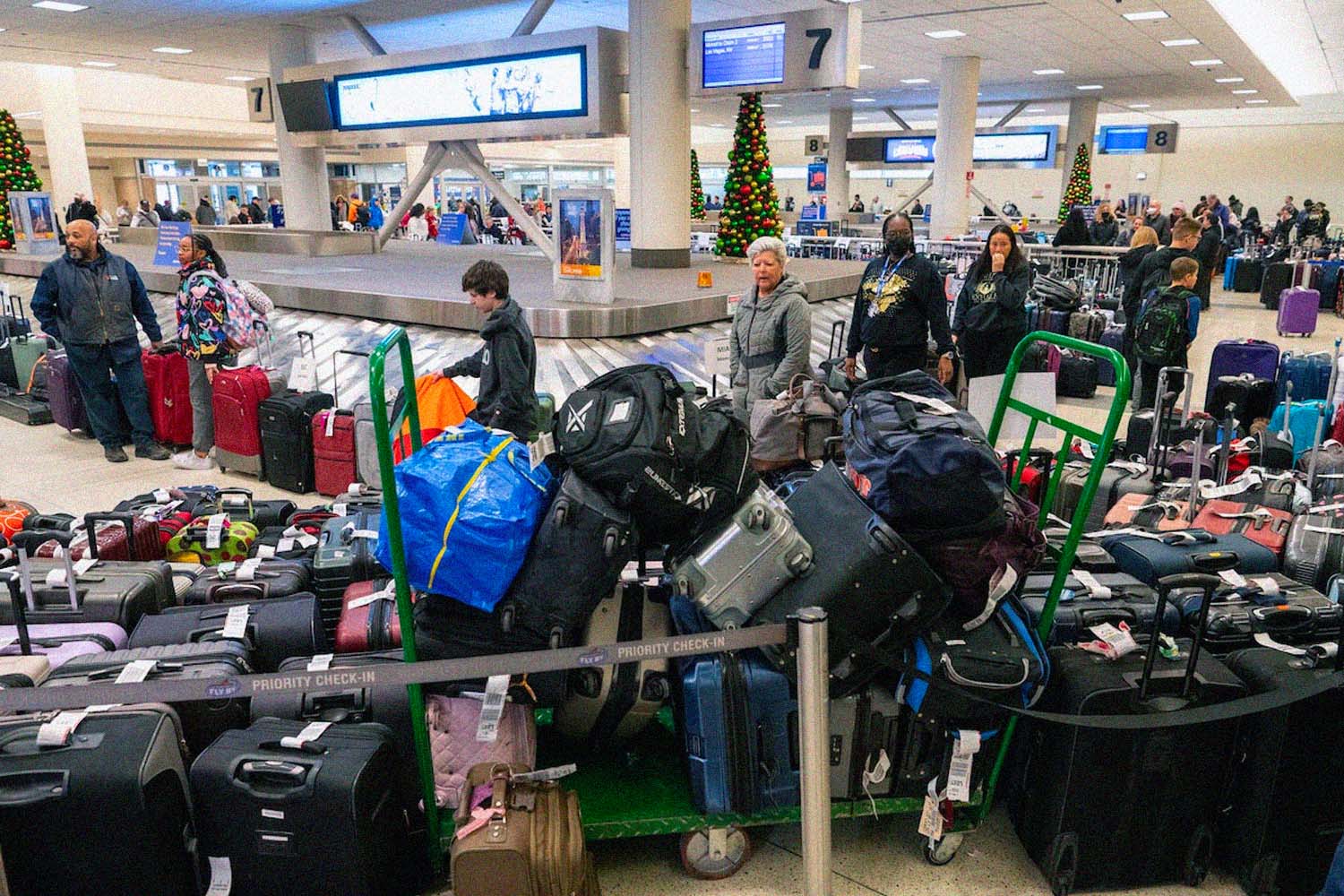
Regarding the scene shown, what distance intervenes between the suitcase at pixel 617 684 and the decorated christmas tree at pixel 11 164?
2310cm

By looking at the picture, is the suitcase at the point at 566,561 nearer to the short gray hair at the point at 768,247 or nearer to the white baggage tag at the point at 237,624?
the white baggage tag at the point at 237,624

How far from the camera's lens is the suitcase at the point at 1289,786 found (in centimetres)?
242

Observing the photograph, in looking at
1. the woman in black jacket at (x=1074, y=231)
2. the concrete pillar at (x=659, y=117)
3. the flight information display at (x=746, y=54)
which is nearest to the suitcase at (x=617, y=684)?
the flight information display at (x=746, y=54)

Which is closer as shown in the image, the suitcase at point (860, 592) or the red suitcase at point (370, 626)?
the suitcase at point (860, 592)

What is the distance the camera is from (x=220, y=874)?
87.3 inches

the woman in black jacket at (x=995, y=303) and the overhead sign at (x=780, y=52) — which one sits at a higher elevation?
the overhead sign at (x=780, y=52)

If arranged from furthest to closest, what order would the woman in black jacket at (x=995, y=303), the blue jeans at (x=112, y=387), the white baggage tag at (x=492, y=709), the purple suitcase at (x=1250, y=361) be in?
the purple suitcase at (x=1250, y=361) → the blue jeans at (x=112, y=387) → the woman in black jacket at (x=995, y=303) → the white baggage tag at (x=492, y=709)

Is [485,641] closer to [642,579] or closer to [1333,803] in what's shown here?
[642,579]

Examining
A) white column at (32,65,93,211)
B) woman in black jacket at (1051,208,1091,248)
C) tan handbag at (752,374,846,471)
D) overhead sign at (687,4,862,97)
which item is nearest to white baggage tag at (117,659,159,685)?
tan handbag at (752,374,846,471)

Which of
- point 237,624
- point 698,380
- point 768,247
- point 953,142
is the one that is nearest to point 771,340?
point 768,247

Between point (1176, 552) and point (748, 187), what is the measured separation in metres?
12.4

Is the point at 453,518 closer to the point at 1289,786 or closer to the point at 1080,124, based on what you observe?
the point at 1289,786

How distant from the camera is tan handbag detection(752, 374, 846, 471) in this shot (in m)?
4.41

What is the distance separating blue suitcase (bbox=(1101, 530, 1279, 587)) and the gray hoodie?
1.81 meters
